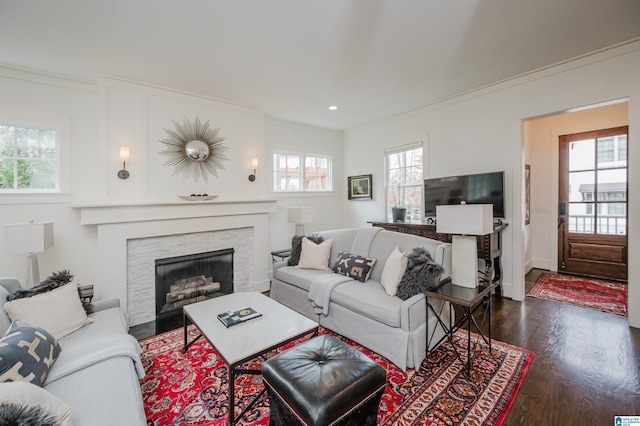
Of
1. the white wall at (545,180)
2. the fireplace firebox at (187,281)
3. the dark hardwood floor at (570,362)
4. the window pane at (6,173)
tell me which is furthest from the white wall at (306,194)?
the white wall at (545,180)

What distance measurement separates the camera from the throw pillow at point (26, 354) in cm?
130

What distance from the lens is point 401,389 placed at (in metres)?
1.99

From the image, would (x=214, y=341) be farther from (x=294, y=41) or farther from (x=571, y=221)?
(x=571, y=221)

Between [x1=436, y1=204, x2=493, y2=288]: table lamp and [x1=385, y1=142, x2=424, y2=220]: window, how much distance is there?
7.68 ft

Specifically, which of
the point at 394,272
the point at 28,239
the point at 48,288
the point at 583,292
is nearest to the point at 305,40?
the point at 394,272

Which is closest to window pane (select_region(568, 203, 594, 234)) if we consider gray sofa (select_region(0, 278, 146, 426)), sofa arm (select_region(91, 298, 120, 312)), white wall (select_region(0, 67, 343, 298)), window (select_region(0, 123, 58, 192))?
white wall (select_region(0, 67, 343, 298))

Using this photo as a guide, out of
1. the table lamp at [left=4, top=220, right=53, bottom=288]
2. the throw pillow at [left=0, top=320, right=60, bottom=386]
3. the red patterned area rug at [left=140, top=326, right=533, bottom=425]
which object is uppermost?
the table lamp at [left=4, top=220, right=53, bottom=288]

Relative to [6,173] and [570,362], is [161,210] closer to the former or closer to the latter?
[6,173]

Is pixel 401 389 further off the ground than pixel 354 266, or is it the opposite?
pixel 354 266

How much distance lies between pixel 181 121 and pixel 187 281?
7.00 feet

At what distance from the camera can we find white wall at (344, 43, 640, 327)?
9.20ft

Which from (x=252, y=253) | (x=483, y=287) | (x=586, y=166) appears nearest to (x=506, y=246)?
(x=483, y=287)

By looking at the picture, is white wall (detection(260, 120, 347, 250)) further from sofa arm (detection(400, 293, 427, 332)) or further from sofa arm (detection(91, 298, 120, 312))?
sofa arm (detection(400, 293, 427, 332))

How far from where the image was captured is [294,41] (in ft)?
8.28
